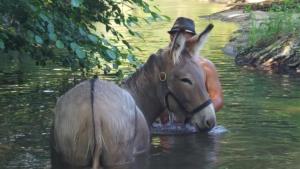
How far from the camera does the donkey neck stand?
23.3 ft

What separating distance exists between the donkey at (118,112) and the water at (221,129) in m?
0.68

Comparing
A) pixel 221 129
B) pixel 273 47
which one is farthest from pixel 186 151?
pixel 273 47

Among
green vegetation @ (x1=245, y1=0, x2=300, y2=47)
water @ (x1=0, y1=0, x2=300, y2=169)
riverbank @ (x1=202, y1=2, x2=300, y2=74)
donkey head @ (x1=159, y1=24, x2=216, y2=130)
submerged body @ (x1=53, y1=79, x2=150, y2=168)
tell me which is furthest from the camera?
green vegetation @ (x1=245, y1=0, x2=300, y2=47)

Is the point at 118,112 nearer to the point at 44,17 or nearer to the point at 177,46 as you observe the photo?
the point at 177,46

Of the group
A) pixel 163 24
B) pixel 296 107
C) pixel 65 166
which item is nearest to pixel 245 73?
pixel 296 107

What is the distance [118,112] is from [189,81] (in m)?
1.22

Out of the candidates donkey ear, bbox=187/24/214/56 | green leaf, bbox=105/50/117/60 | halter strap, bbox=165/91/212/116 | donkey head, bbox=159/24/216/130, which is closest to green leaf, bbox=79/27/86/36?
green leaf, bbox=105/50/117/60

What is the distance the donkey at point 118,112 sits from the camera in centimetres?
559

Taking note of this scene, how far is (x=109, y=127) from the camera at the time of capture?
5.61m

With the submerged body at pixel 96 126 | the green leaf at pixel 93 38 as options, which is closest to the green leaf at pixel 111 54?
the green leaf at pixel 93 38

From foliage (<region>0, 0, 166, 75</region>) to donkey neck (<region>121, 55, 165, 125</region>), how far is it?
651 mm

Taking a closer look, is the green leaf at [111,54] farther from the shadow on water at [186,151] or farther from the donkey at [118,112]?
the shadow on water at [186,151]

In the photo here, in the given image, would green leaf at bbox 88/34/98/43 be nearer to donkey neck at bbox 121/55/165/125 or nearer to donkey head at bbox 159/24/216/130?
donkey neck at bbox 121/55/165/125

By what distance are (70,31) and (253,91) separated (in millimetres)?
5812
